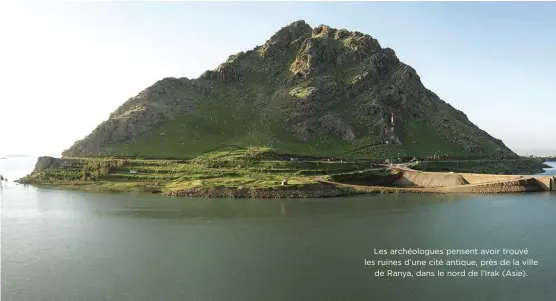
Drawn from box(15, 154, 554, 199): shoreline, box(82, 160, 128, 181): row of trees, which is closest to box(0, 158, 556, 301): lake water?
box(15, 154, 554, 199): shoreline

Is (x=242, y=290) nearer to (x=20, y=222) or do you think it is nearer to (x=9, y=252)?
(x=9, y=252)

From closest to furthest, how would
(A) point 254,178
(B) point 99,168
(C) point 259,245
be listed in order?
(C) point 259,245 < (A) point 254,178 < (B) point 99,168

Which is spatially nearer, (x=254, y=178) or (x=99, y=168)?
(x=254, y=178)

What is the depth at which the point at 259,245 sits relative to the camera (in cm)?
6272

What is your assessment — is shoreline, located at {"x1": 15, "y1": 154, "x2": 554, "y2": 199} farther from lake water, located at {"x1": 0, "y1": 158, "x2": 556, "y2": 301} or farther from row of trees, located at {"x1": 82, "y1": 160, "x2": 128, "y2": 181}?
lake water, located at {"x1": 0, "y1": 158, "x2": 556, "y2": 301}

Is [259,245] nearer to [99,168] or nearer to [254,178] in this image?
[254,178]

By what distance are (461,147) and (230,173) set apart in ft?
407

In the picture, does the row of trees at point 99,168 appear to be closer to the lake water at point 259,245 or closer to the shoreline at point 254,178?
the shoreline at point 254,178

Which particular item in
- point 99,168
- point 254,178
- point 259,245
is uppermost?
point 99,168

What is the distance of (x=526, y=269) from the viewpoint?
50.8m

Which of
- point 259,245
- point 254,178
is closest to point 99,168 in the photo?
point 254,178

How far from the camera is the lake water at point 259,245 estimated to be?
1789 inches

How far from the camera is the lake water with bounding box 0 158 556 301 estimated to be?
45.4 m

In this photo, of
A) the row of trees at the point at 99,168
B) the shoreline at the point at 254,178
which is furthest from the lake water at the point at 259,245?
the row of trees at the point at 99,168
